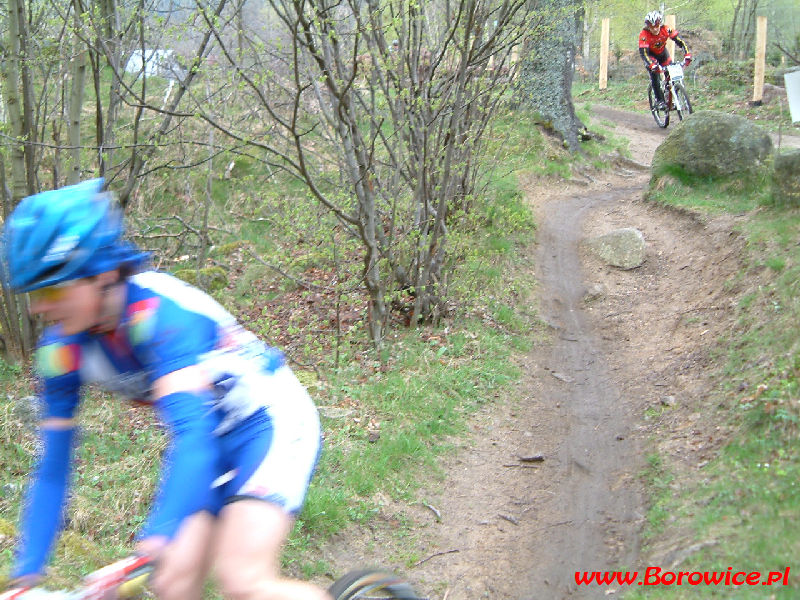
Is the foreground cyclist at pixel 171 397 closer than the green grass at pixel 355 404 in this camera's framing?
Yes

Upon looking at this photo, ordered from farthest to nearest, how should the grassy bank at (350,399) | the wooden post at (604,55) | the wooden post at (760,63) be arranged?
1. the wooden post at (604,55)
2. the wooden post at (760,63)
3. the grassy bank at (350,399)

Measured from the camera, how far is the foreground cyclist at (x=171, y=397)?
2004 mm

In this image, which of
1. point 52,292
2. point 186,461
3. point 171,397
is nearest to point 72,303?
point 52,292

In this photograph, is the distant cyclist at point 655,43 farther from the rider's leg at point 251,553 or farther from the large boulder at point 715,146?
the rider's leg at point 251,553

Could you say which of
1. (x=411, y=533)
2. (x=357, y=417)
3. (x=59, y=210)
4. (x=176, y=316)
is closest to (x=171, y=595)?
(x=176, y=316)

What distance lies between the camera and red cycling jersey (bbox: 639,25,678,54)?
46.4 feet

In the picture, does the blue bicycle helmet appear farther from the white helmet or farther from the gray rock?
the white helmet

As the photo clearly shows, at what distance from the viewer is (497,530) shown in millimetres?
5016

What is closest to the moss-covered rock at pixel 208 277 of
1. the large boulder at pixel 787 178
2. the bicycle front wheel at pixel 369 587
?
the large boulder at pixel 787 178

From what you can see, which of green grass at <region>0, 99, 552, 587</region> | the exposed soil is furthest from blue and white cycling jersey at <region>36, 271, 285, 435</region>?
the exposed soil

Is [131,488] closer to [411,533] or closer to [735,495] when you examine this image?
[411,533]

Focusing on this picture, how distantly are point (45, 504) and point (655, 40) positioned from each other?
14.8m

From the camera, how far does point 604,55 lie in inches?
925

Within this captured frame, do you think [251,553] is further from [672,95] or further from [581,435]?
[672,95]
